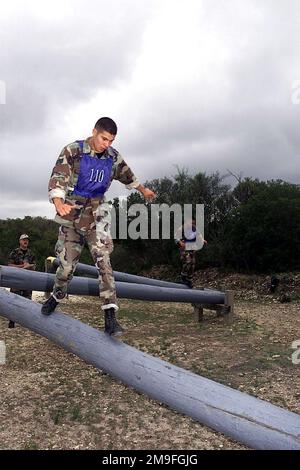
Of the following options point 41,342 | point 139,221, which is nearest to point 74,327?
point 41,342

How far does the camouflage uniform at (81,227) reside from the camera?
11.7 feet

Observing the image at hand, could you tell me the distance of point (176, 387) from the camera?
3.30 metres

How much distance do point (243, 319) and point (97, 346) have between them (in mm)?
5110

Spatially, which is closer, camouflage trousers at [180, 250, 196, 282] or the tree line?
camouflage trousers at [180, 250, 196, 282]

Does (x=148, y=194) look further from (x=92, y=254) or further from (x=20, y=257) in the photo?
(x=20, y=257)

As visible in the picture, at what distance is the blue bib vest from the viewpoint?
3576mm

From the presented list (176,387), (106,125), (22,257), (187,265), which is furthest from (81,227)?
(187,265)

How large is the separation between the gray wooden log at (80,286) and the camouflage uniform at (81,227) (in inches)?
36.2

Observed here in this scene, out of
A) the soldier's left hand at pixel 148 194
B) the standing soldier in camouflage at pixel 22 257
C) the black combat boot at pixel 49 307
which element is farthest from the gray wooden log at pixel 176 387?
the standing soldier in camouflage at pixel 22 257

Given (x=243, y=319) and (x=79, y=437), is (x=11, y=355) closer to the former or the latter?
(x=79, y=437)

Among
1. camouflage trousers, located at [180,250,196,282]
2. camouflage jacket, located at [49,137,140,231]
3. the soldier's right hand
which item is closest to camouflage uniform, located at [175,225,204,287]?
camouflage trousers, located at [180,250,196,282]

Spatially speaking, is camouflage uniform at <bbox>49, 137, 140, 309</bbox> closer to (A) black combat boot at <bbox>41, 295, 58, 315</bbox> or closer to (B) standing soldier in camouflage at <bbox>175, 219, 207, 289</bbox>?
(A) black combat boot at <bbox>41, 295, 58, 315</bbox>

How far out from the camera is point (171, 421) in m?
3.68

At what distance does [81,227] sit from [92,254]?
24 centimetres
